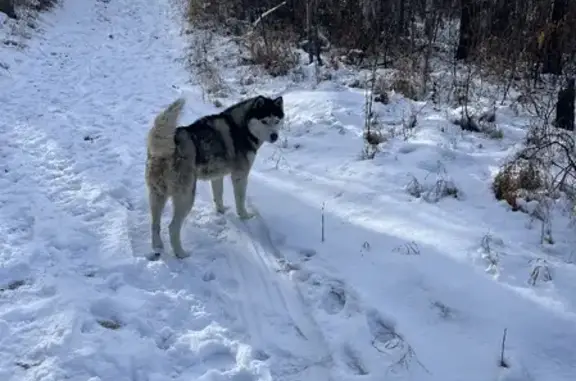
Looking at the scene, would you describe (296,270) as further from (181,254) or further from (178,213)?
(178,213)

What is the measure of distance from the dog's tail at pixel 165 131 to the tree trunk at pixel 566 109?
4.74m

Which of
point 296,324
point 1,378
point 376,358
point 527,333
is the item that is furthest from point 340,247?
point 1,378

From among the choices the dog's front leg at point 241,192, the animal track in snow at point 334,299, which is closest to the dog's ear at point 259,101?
the dog's front leg at point 241,192

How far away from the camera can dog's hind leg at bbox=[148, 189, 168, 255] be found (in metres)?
4.71

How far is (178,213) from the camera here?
188 inches

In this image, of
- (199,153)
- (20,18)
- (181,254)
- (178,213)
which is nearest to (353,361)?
(181,254)

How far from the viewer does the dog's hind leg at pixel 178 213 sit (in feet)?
15.5

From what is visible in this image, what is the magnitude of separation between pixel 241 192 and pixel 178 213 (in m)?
0.87

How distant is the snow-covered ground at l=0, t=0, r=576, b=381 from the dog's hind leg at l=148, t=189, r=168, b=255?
0.40 ft

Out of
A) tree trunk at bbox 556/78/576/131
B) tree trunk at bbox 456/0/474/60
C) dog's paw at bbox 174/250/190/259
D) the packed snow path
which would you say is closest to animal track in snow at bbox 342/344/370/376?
the packed snow path

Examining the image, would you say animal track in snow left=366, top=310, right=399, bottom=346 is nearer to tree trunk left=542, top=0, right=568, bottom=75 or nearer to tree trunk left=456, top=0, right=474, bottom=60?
tree trunk left=542, top=0, right=568, bottom=75

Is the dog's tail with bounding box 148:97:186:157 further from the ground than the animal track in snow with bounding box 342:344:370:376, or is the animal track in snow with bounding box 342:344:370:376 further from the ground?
the dog's tail with bounding box 148:97:186:157

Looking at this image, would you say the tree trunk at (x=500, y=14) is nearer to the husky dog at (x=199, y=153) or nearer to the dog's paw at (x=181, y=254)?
the husky dog at (x=199, y=153)

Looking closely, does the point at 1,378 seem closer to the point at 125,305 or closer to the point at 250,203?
the point at 125,305
